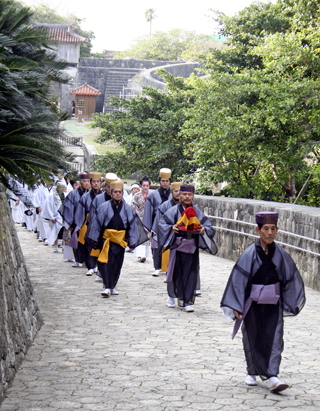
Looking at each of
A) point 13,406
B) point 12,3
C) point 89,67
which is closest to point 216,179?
point 12,3

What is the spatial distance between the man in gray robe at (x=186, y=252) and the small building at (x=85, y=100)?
4283cm

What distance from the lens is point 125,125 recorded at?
61.5 feet

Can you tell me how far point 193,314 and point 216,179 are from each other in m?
7.22

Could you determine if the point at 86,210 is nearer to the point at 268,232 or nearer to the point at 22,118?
the point at 22,118

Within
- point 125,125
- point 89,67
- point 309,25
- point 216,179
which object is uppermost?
point 89,67

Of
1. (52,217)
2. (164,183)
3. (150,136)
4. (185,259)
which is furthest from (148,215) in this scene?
(150,136)

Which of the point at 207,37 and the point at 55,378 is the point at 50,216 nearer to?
the point at 55,378

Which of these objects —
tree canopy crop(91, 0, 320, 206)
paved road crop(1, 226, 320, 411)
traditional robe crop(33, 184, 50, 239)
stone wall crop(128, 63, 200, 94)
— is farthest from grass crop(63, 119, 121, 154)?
paved road crop(1, 226, 320, 411)

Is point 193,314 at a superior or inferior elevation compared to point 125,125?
inferior

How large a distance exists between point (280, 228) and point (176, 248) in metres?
3.47

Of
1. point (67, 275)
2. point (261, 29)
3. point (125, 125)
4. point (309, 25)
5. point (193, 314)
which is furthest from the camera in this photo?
point (125, 125)

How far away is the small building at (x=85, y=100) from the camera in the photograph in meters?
50.7

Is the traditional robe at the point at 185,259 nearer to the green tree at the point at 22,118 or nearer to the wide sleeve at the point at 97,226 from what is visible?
the wide sleeve at the point at 97,226

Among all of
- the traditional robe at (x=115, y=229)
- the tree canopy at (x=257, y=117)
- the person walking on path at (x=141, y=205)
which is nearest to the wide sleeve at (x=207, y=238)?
the traditional robe at (x=115, y=229)
